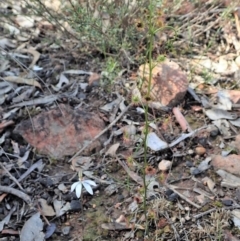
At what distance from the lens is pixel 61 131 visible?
283 centimetres

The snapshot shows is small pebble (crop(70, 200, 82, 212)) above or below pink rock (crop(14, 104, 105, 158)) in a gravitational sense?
below

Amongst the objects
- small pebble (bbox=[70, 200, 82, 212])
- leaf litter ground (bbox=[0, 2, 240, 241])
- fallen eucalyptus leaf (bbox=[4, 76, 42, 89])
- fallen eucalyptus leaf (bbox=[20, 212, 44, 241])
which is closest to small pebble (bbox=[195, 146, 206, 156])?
leaf litter ground (bbox=[0, 2, 240, 241])

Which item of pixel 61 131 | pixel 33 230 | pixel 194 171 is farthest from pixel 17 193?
pixel 194 171

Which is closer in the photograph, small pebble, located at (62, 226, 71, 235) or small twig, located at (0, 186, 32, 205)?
small pebble, located at (62, 226, 71, 235)

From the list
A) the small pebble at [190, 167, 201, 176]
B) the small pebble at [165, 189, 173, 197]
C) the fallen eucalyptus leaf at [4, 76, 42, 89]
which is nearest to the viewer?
the small pebble at [165, 189, 173, 197]

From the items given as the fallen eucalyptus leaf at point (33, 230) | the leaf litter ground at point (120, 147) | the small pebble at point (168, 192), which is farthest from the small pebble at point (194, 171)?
the fallen eucalyptus leaf at point (33, 230)

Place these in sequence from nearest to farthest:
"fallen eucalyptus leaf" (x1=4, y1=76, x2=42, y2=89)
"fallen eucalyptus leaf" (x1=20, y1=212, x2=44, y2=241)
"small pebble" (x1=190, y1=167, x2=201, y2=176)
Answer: "fallen eucalyptus leaf" (x1=20, y1=212, x2=44, y2=241)
"small pebble" (x1=190, y1=167, x2=201, y2=176)
"fallen eucalyptus leaf" (x1=4, y1=76, x2=42, y2=89)

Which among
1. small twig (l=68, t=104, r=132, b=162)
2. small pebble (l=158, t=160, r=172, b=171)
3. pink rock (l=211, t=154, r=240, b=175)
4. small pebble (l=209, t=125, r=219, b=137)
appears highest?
small twig (l=68, t=104, r=132, b=162)

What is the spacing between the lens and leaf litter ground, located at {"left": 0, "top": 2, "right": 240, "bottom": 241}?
2398mm

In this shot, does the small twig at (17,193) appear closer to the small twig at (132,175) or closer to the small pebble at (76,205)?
the small pebble at (76,205)

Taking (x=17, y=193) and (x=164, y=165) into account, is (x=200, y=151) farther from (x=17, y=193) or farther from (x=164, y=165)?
(x=17, y=193)

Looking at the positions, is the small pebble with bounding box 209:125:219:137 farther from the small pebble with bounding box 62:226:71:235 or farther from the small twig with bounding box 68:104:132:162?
the small pebble with bounding box 62:226:71:235

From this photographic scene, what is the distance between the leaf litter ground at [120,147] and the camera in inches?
94.4

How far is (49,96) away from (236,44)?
3.80 feet
